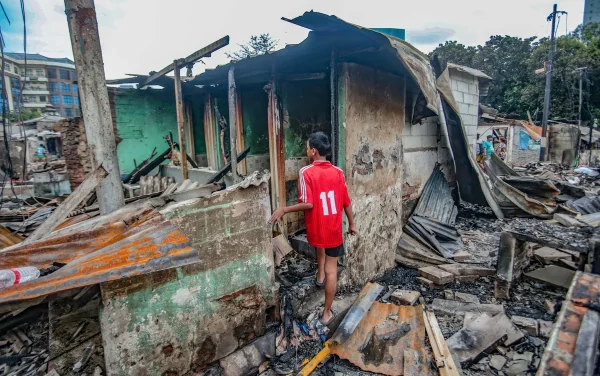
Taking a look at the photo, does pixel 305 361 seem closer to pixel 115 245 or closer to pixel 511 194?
pixel 115 245

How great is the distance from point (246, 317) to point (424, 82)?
124 inches

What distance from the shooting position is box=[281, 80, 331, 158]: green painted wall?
4797 millimetres

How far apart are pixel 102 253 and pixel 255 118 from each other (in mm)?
4479

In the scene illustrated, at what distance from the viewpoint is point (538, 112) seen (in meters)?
20.0

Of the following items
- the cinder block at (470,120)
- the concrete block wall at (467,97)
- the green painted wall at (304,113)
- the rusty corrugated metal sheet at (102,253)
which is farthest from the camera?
the cinder block at (470,120)

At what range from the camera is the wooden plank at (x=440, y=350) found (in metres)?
2.63

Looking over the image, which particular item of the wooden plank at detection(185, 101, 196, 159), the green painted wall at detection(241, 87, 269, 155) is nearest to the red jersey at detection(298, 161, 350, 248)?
the green painted wall at detection(241, 87, 269, 155)

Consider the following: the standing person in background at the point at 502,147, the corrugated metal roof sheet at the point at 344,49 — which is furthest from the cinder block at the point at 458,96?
the standing person in background at the point at 502,147

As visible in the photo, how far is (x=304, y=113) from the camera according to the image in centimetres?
494

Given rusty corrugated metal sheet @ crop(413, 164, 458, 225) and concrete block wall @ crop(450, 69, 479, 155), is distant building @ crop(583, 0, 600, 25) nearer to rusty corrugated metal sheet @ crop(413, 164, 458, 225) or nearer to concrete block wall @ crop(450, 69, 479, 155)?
concrete block wall @ crop(450, 69, 479, 155)

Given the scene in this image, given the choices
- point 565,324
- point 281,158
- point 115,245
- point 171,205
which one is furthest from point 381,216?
point 115,245

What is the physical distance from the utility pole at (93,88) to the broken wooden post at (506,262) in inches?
172

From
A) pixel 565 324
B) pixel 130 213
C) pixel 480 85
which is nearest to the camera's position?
pixel 565 324

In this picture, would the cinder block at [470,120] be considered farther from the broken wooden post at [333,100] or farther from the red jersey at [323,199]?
the red jersey at [323,199]
